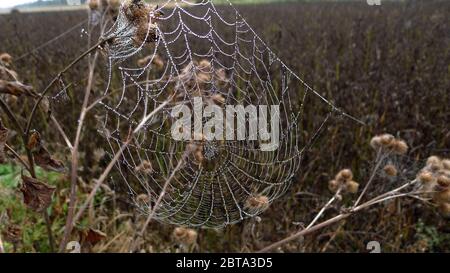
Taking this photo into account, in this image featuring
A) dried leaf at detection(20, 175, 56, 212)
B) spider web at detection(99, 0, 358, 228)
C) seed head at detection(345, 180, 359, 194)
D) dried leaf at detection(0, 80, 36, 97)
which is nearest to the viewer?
dried leaf at detection(0, 80, 36, 97)

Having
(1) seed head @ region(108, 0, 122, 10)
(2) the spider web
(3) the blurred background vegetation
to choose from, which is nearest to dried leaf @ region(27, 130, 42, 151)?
(2) the spider web

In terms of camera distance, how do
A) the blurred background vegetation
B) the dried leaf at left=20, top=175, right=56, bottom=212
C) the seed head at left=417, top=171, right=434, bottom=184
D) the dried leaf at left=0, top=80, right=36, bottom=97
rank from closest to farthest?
1. the dried leaf at left=0, top=80, right=36, bottom=97
2. the dried leaf at left=20, top=175, right=56, bottom=212
3. the seed head at left=417, top=171, right=434, bottom=184
4. the blurred background vegetation

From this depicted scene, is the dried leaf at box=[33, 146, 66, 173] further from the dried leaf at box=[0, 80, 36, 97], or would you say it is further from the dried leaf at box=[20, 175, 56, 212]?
the dried leaf at box=[0, 80, 36, 97]

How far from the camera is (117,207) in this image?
9.22 feet

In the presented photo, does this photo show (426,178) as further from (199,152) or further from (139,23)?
(139,23)

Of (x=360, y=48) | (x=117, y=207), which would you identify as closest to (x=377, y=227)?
(x=117, y=207)

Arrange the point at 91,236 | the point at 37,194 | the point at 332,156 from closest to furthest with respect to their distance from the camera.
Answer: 1. the point at 37,194
2. the point at 91,236
3. the point at 332,156

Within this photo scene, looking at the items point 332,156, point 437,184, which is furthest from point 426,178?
point 332,156

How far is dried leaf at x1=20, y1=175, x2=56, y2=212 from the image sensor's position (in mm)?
833

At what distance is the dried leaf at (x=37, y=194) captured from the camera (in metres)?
0.83

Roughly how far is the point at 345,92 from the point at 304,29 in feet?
11.6

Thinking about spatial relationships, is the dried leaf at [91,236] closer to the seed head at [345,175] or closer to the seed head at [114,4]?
the seed head at [114,4]

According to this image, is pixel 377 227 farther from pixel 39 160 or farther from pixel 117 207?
pixel 39 160

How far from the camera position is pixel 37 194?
33.0 inches
